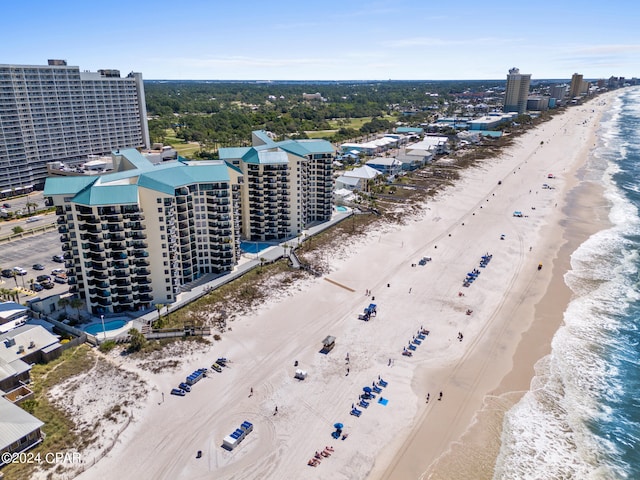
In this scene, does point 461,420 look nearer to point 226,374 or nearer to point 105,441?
point 226,374

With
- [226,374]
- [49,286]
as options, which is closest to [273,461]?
[226,374]

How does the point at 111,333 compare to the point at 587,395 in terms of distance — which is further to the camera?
the point at 111,333

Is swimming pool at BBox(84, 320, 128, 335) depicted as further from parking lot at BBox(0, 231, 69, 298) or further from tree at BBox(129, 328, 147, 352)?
parking lot at BBox(0, 231, 69, 298)

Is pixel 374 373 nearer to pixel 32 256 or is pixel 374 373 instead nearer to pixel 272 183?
pixel 272 183

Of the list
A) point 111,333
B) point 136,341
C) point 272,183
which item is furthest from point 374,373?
point 272,183

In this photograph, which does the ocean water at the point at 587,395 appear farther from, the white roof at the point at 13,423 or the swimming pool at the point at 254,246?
the swimming pool at the point at 254,246

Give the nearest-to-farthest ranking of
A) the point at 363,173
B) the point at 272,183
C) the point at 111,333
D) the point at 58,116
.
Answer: the point at 111,333
the point at 272,183
the point at 363,173
the point at 58,116
